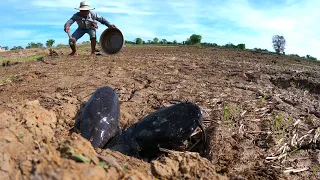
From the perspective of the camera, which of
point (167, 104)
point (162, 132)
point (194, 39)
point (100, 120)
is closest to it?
point (162, 132)

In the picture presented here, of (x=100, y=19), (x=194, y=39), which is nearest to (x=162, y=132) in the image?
(x=100, y=19)

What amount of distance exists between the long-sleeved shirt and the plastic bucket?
0.74ft

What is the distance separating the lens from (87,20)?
852 cm

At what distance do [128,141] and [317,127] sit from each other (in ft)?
6.72

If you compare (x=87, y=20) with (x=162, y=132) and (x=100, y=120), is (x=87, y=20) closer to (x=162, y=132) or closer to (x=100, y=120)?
(x=100, y=120)

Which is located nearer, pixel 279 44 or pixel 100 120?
pixel 100 120

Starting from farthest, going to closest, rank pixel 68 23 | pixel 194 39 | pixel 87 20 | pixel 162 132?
pixel 194 39 → pixel 87 20 → pixel 68 23 → pixel 162 132

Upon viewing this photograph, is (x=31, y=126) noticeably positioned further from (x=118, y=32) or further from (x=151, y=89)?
(x=118, y=32)

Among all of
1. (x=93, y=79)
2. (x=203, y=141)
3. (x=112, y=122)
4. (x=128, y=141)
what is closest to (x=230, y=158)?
(x=203, y=141)

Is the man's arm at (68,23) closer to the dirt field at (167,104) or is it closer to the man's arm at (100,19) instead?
the man's arm at (100,19)

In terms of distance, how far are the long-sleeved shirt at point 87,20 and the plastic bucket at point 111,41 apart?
23 cm

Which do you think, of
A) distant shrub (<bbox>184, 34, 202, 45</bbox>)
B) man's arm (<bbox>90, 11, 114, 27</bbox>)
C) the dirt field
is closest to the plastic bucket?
man's arm (<bbox>90, 11, 114, 27</bbox>)

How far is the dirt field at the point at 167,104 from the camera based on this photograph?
1824 mm

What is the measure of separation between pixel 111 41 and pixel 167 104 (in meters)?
5.02
